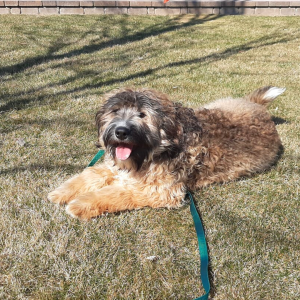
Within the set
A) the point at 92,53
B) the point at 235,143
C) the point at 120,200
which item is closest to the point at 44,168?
the point at 120,200

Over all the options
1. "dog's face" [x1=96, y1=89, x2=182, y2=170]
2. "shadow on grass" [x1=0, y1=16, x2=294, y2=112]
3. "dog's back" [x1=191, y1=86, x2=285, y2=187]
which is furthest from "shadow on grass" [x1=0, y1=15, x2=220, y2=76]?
"dog's back" [x1=191, y1=86, x2=285, y2=187]

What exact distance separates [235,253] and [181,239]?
46 centimetres

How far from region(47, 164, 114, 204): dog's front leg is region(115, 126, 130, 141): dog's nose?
0.74 m

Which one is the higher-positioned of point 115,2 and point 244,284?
point 115,2

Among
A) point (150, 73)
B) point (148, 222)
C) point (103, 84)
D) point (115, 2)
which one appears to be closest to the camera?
point (148, 222)

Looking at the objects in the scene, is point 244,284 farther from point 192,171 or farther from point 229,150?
point 229,150

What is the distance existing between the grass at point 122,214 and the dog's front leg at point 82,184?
156mm

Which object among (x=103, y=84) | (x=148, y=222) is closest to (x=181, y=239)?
(x=148, y=222)

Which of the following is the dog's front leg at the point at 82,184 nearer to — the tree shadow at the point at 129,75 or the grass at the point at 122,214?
the grass at the point at 122,214

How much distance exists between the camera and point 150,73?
7.27 meters

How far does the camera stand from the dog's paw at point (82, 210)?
2889 millimetres

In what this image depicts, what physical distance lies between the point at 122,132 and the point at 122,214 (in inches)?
31.4

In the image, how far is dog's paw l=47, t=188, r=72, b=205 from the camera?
3.10m

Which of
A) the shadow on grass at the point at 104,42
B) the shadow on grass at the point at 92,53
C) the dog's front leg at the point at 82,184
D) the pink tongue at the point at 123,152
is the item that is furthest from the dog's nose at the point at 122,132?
the shadow on grass at the point at 104,42
